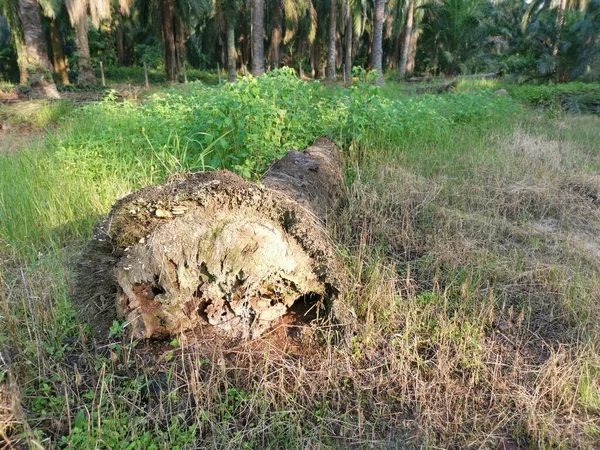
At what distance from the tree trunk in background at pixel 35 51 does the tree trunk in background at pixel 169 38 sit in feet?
32.7

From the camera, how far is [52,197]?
145 inches

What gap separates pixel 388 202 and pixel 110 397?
276 centimetres

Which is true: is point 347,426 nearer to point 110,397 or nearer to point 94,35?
point 110,397

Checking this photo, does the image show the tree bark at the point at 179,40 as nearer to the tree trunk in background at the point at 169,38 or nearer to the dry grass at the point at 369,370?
the tree trunk in background at the point at 169,38

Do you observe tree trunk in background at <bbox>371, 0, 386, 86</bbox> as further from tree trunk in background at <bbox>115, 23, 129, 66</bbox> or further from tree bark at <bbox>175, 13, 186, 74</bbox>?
tree trunk in background at <bbox>115, 23, 129, 66</bbox>

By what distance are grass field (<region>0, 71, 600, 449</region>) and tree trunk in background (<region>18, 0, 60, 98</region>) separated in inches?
317

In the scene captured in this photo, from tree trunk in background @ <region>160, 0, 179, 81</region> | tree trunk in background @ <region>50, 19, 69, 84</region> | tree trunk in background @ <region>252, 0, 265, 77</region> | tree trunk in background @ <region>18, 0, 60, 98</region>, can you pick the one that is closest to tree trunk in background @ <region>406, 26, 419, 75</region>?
tree trunk in background @ <region>160, 0, 179, 81</region>

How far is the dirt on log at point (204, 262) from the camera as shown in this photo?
2.06 m

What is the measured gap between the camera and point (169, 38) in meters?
21.0

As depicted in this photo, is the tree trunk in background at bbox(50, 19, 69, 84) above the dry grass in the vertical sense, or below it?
above

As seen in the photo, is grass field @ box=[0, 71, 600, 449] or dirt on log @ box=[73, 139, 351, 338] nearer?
grass field @ box=[0, 71, 600, 449]

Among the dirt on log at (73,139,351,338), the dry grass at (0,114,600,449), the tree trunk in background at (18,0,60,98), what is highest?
the tree trunk in background at (18,0,60,98)

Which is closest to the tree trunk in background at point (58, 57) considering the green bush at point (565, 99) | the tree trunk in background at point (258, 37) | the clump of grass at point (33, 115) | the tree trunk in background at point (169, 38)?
the tree trunk in background at point (169, 38)

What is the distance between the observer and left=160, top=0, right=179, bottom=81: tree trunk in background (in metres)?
20.7
